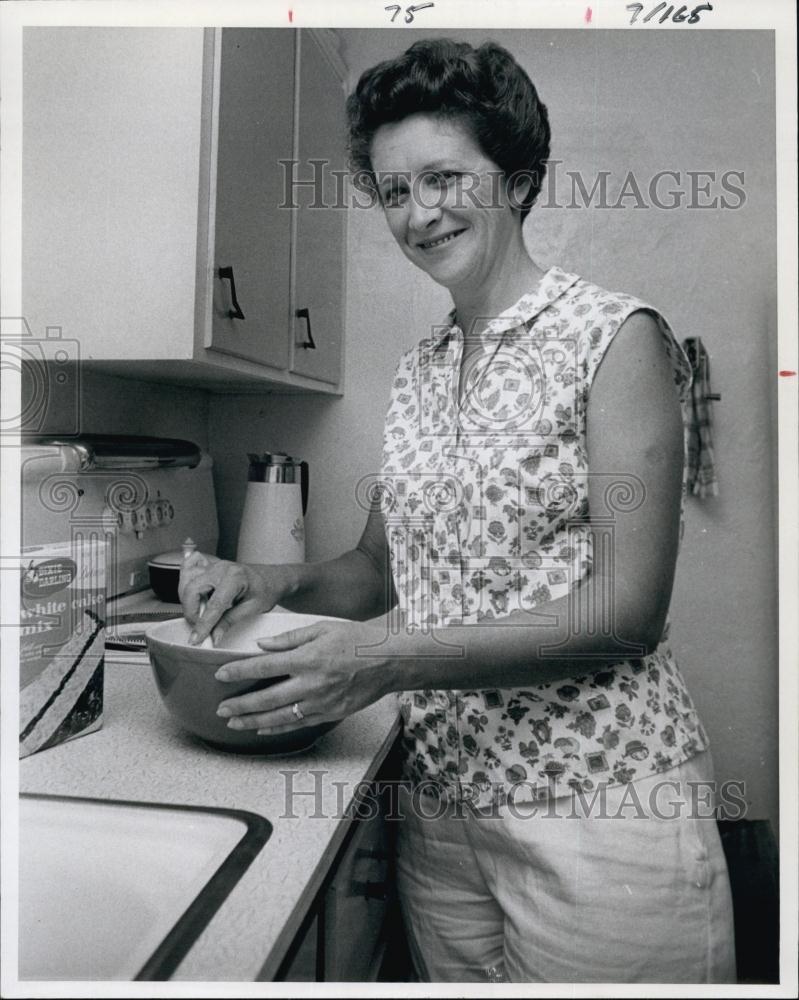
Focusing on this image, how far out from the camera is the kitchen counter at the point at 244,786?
41 cm

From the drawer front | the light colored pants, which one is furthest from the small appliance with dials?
the light colored pants

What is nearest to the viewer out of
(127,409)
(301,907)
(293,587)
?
(301,907)

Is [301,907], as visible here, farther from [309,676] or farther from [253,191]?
[253,191]

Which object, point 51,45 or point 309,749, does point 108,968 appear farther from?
point 51,45

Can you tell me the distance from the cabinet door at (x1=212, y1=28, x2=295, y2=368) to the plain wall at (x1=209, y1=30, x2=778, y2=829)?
136 mm

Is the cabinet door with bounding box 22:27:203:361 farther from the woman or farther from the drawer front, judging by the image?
the drawer front

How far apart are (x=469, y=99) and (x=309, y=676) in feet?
1.79

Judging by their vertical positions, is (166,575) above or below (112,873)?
above

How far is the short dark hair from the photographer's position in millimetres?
700
